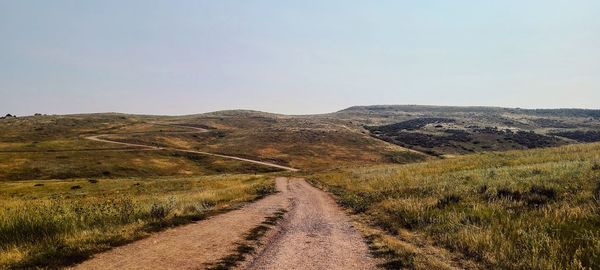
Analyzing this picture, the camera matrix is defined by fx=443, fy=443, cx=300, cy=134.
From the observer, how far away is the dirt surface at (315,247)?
1188 cm

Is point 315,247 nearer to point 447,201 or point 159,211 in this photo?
point 159,211

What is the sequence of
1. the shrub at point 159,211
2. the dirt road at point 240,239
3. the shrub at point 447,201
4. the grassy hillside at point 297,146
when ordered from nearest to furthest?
the dirt road at point 240,239 < the shrub at point 159,211 < the shrub at point 447,201 < the grassy hillside at point 297,146

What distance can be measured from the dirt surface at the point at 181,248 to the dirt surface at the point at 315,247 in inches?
52.0

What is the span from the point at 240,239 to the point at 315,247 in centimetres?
256

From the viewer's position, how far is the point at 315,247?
14.2m

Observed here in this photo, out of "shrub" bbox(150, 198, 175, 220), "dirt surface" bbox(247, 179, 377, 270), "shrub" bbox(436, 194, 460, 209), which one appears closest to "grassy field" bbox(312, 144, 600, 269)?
"shrub" bbox(436, 194, 460, 209)

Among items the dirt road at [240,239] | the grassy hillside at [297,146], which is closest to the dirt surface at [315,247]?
the dirt road at [240,239]

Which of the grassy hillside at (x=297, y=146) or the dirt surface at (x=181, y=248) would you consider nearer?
the dirt surface at (x=181, y=248)

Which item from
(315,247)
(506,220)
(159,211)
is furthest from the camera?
(159,211)

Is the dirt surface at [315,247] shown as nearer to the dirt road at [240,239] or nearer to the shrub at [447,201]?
the dirt road at [240,239]

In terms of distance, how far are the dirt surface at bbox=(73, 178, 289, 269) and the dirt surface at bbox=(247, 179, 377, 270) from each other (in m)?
1.32

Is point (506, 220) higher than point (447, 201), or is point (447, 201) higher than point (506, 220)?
point (506, 220)

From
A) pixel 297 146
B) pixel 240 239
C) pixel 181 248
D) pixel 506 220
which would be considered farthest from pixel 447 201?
pixel 297 146

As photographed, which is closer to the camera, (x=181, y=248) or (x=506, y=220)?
(x=181, y=248)
